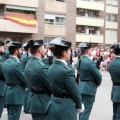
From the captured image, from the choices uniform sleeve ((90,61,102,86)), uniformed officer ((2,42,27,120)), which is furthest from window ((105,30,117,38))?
uniformed officer ((2,42,27,120))

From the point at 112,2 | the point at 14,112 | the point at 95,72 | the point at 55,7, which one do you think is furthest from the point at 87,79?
the point at 112,2

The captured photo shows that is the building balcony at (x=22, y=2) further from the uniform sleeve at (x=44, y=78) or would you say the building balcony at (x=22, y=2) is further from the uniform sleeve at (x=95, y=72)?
the uniform sleeve at (x=44, y=78)

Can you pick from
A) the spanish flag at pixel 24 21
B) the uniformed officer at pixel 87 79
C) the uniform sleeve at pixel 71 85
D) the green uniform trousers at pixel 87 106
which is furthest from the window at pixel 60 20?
the uniform sleeve at pixel 71 85

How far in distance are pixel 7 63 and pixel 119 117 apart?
8.61 ft

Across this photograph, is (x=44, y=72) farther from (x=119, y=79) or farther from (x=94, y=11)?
(x=94, y=11)

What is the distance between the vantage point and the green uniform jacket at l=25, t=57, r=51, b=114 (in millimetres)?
5441

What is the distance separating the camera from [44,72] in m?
5.44

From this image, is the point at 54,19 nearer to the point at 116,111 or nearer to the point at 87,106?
the point at 87,106

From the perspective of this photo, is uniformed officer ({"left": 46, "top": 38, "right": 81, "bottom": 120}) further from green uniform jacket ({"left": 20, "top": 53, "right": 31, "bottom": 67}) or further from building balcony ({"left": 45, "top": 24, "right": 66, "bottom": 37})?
building balcony ({"left": 45, "top": 24, "right": 66, "bottom": 37})

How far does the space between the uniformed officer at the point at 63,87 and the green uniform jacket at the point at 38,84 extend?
766mm

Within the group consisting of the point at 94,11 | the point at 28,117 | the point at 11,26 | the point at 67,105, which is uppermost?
the point at 94,11

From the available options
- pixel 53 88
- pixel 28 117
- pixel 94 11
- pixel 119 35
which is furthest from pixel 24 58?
pixel 119 35

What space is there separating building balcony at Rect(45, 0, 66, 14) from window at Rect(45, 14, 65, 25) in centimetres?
59

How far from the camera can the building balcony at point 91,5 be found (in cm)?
4216
